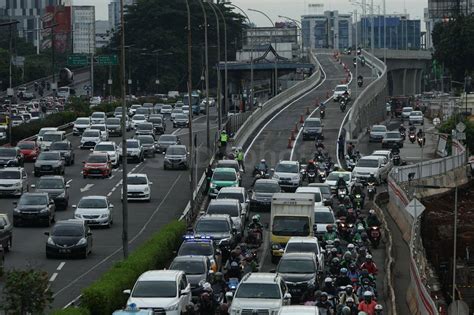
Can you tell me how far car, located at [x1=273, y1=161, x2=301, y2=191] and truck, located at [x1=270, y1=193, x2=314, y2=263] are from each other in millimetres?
16950

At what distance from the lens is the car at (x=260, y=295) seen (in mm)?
31438

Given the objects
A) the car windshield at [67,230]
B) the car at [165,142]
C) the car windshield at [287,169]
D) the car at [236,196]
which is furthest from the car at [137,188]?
the car at [165,142]

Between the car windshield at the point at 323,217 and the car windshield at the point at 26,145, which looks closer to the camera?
the car windshield at the point at 323,217

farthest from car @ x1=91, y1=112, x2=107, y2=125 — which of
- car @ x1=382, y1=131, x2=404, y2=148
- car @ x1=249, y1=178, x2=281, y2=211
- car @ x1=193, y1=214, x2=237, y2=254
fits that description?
car @ x1=193, y1=214, x2=237, y2=254

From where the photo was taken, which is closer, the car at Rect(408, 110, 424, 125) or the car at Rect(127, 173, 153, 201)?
the car at Rect(127, 173, 153, 201)

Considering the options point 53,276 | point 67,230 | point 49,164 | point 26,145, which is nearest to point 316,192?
point 67,230

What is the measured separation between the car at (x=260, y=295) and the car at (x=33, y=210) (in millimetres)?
17797

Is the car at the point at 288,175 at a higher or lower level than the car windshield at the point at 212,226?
higher

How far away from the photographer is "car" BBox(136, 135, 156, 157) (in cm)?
7688

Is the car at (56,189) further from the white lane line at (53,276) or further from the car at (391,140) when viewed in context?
the car at (391,140)

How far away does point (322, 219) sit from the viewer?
4797cm

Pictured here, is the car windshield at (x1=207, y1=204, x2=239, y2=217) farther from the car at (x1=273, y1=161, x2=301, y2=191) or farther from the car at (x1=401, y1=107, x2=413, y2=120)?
the car at (x1=401, y1=107, x2=413, y2=120)

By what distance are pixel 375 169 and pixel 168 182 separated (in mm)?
9566

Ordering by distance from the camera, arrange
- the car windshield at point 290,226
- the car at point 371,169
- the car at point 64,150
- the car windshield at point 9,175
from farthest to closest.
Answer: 1. the car at point 64,150
2. the car at point 371,169
3. the car windshield at point 9,175
4. the car windshield at point 290,226
